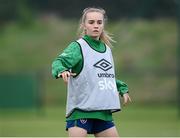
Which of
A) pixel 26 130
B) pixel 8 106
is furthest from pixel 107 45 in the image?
pixel 8 106

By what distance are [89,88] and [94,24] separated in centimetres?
60

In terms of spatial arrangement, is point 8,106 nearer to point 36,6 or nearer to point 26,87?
point 26,87

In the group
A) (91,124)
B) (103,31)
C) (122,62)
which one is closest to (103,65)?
(103,31)

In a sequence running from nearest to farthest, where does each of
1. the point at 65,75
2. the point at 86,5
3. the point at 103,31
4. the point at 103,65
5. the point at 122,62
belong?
the point at 65,75 < the point at 103,65 < the point at 103,31 < the point at 86,5 < the point at 122,62

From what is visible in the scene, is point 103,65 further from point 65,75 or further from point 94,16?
point 65,75

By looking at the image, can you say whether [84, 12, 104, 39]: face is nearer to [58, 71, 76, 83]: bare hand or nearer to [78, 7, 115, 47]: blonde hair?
[78, 7, 115, 47]: blonde hair

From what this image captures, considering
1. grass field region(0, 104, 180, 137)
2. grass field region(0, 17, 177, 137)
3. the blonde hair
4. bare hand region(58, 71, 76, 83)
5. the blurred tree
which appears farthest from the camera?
the blurred tree

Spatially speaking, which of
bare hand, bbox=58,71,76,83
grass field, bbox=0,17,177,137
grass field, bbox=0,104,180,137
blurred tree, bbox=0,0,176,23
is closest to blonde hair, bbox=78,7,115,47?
bare hand, bbox=58,71,76,83

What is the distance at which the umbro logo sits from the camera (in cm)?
724

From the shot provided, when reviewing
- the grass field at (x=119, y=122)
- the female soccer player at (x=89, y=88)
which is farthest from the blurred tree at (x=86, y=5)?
the female soccer player at (x=89, y=88)

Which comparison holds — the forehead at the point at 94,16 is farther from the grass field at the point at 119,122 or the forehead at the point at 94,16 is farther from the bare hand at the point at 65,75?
the grass field at the point at 119,122

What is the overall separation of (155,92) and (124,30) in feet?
8.61

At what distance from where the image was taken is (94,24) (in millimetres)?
7332

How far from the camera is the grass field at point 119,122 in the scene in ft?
47.6
